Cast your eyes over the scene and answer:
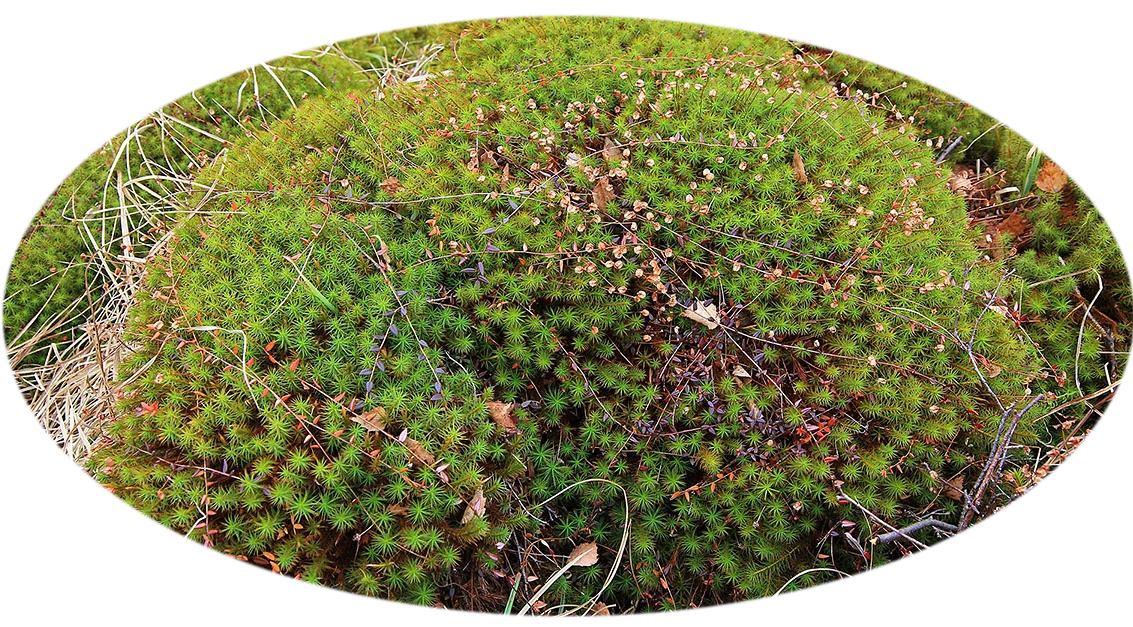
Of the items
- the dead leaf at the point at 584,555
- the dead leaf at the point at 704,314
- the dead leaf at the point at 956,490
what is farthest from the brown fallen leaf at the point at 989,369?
the dead leaf at the point at 584,555

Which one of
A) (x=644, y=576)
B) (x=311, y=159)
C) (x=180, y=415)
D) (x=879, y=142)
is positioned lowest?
(x=644, y=576)

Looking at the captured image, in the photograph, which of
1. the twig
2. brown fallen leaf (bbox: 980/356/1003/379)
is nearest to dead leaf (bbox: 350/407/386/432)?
the twig

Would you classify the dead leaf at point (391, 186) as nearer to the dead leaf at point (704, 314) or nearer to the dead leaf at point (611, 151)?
the dead leaf at point (611, 151)

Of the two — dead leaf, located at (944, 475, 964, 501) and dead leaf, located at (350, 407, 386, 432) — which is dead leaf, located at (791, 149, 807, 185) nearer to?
dead leaf, located at (944, 475, 964, 501)

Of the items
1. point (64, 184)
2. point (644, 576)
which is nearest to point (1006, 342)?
point (644, 576)

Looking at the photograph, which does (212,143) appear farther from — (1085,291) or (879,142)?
(1085,291)

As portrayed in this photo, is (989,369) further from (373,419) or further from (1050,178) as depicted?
(373,419)

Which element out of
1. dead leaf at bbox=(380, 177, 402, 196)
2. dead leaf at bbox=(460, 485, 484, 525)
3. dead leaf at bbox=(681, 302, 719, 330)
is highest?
dead leaf at bbox=(380, 177, 402, 196)
